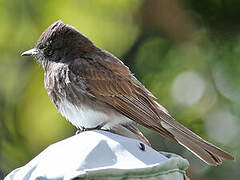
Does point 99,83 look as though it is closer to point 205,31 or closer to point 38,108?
point 38,108

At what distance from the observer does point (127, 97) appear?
4734 millimetres

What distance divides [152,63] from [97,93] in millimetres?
1503

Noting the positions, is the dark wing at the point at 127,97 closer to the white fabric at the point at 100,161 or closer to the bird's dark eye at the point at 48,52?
the bird's dark eye at the point at 48,52

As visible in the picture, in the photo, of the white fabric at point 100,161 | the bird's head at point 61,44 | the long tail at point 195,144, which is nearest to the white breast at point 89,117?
the long tail at point 195,144

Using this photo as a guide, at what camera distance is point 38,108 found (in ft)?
18.1

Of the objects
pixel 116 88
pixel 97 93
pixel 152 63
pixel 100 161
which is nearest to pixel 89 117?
pixel 97 93

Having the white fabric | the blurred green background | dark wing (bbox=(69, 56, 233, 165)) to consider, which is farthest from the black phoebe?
the white fabric

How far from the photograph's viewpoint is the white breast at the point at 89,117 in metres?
4.51

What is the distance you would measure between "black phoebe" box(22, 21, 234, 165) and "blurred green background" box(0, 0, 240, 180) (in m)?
0.63

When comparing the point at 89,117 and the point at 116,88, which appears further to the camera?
the point at 116,88

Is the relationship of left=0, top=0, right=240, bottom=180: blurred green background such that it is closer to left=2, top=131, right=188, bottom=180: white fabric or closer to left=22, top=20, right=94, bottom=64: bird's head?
left=22, top=20, right=94, bottom=64: bird's head

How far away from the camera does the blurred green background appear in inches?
222

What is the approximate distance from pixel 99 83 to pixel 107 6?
4.48ft

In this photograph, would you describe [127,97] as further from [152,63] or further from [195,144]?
[152,63]
